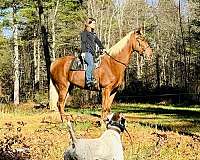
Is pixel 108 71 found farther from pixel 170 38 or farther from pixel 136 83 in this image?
pixel 170 38

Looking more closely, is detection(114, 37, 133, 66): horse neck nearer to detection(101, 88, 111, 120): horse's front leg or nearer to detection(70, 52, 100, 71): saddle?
detection(70, 52, 100, 71): saddle

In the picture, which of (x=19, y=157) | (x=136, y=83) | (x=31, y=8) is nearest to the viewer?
(x=19, y=157)

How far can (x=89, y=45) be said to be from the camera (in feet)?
47.7

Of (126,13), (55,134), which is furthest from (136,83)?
(55,134)

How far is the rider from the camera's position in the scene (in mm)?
14172

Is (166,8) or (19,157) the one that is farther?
(166,8)

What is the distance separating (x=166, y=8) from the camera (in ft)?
245

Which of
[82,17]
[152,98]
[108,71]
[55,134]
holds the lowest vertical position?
[152,98]

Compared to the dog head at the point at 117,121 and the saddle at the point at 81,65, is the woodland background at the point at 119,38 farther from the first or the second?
the dog head at the point at 117,121

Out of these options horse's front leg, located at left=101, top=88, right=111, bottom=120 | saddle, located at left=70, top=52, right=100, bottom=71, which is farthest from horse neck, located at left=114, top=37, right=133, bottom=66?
horse's front leg, located at left=101, top=88, right=111, bottom=120

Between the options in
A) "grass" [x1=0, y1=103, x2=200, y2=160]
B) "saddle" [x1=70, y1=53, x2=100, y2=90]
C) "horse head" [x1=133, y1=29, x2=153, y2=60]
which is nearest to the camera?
"grass" [x1=0, y1=103, x2=200, y2=160]

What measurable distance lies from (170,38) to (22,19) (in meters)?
34.8

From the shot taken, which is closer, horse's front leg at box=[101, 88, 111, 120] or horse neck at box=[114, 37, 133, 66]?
horse's front leg at box=[101, 88, 111, 120]

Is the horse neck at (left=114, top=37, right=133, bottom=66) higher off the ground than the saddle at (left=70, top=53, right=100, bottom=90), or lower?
higher
